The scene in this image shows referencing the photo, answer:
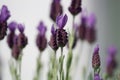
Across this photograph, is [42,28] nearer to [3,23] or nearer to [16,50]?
[16,50]

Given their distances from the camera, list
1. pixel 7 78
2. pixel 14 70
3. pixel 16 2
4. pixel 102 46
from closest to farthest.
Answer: pixel 14 70, pixel 7 78, pixel 16 2, pixel 102 46

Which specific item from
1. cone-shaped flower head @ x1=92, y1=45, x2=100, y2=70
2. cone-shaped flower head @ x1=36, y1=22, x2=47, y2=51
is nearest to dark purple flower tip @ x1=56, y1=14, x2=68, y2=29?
cone-shaped flower head @ x1=92, y1=45, x2=100, y2=70

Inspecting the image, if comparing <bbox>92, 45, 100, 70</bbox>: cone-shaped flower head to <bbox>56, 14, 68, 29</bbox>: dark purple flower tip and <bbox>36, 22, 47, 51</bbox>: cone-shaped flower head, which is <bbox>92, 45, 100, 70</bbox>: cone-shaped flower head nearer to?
<bbox>56, 14, 68, 29</bbox>: dark purple flower tip

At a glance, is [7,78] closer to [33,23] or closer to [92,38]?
[33,23]

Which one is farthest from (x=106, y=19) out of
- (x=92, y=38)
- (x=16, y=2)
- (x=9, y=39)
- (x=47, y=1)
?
(x=9, y=39)

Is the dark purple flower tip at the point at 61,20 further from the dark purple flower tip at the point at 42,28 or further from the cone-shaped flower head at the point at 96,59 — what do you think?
the dark purple flower tip at the point at 42,28

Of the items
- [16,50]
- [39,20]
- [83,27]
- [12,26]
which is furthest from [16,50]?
[39,20]

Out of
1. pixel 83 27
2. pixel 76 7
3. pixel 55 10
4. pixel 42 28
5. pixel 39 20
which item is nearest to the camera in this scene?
pixel 76 7

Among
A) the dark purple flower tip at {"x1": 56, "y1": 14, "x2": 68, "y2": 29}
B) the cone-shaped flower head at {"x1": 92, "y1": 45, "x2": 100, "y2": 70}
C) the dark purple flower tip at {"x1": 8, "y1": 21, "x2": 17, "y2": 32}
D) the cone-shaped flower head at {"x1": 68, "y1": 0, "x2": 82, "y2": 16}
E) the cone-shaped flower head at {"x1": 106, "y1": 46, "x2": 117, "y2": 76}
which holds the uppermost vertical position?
the cone-shaped flower head at {"x1": 68, "y1": 0, "x2": 82, "y2": 16}
